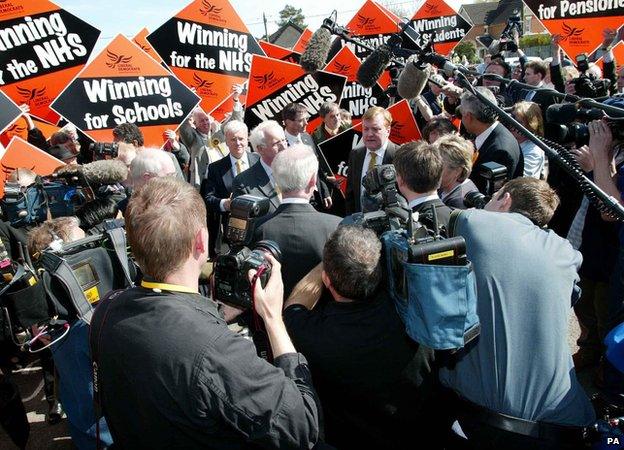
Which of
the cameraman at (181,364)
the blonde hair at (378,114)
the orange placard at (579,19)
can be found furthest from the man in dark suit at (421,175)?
the orange placard at (579,19)

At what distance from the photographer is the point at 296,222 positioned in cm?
271

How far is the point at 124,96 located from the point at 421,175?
3.76m

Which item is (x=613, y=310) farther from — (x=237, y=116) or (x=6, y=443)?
(x=237, y=116)

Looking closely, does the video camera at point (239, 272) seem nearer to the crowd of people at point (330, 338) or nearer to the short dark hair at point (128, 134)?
the crowd of people at point (330, 338)

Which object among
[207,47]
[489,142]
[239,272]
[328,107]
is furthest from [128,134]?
[239,272]

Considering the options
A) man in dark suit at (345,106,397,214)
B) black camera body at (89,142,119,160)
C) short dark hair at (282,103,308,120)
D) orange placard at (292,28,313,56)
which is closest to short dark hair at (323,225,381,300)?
man in dark suit at (345,106,397,214)

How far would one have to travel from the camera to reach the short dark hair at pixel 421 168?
2.72 m

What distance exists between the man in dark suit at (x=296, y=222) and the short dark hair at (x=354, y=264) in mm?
692

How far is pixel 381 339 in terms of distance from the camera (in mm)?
1885

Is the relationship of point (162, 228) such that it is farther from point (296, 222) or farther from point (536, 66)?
point (536, 66)

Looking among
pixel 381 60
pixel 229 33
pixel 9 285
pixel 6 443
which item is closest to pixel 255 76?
pixel 229 33

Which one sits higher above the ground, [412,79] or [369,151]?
[412,79]

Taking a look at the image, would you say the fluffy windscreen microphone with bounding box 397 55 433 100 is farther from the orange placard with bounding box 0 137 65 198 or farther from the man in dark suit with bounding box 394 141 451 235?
the orange placard with bounding box 0 137 65 198

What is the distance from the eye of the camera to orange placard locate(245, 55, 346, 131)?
548cm
